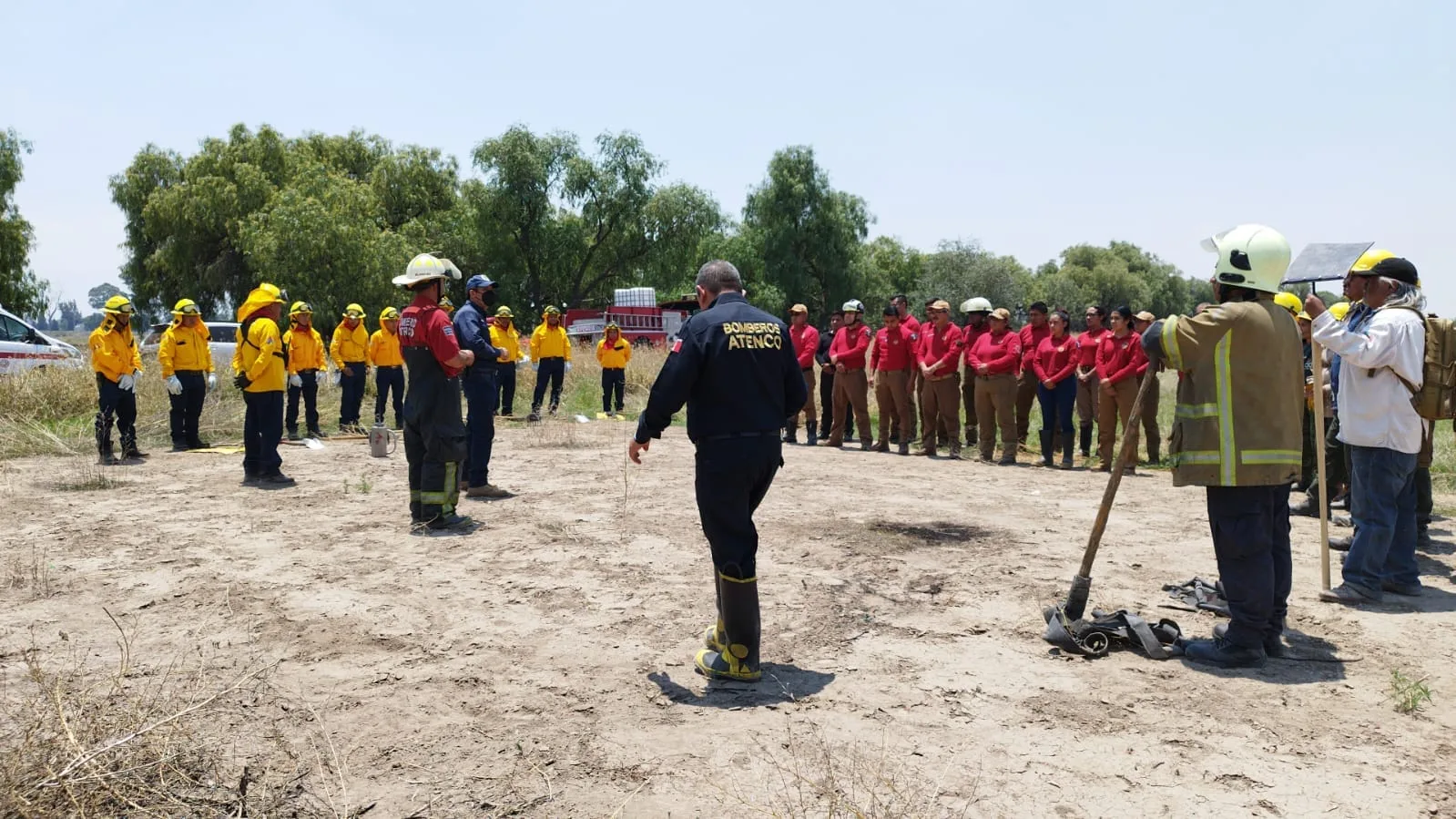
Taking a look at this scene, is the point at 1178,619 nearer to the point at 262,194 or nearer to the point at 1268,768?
the point at 1268,768

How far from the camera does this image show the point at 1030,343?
42.3 feet

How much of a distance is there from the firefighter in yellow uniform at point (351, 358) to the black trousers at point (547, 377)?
10.2 ft

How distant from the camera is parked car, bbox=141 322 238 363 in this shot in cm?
2128

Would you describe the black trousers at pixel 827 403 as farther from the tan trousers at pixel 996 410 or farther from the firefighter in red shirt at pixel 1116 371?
the firefighter in red shirt at pixel 1116 371

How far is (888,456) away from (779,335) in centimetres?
920

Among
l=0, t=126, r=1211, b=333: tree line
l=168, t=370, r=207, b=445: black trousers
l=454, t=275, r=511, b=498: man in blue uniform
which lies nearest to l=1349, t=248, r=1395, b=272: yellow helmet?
l=454, t=275, r=511, b=498: man in blue uniform

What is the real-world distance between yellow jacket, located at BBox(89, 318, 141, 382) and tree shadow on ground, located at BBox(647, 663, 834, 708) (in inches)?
378

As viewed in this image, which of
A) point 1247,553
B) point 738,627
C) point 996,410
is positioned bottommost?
point 738,627

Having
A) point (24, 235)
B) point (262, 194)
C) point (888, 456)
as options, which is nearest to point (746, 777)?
point (888, 456)

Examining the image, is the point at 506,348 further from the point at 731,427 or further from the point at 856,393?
the point at 731,427

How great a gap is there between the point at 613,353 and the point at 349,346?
462 centimetres

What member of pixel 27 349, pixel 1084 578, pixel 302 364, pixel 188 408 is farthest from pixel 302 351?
pixel 1084 578

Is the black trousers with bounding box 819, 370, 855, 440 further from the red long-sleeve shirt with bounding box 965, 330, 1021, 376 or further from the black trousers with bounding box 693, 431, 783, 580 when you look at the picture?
the black trousers with bounding box 693, 431, 783, 580

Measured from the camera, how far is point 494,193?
3934 centimetres
